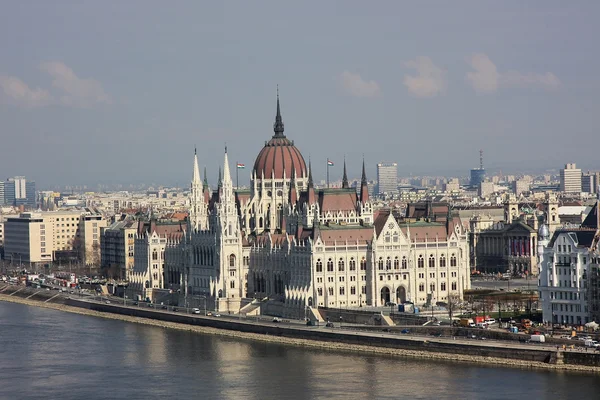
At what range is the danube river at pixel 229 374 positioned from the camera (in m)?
93.7

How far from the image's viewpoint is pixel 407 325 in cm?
11525

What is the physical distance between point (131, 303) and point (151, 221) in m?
11.9

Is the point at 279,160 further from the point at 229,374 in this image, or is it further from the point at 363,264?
the point at 229,374

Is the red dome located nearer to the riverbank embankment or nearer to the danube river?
the riverbank embankment

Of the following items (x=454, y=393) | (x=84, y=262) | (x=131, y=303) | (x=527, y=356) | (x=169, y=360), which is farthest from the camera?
(x=84, y=262)

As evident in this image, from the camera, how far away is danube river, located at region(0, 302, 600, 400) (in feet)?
307

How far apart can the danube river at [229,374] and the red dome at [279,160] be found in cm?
2665

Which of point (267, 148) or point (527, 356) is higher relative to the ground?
point (267, 148)

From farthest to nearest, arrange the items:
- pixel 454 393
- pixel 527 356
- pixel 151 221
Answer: pixel 151 221
pixel 527 356
pixel 454 393

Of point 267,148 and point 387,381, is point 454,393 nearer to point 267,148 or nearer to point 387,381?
point 387,381

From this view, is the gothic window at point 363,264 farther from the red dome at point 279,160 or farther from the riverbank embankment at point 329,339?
the red dome at point 279,160

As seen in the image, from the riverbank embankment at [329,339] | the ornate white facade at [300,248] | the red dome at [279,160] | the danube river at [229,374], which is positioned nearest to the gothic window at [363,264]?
the ornate white facade at [300,248]

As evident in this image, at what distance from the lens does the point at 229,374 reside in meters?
103

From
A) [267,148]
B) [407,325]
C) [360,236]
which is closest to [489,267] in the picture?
[267,148]
